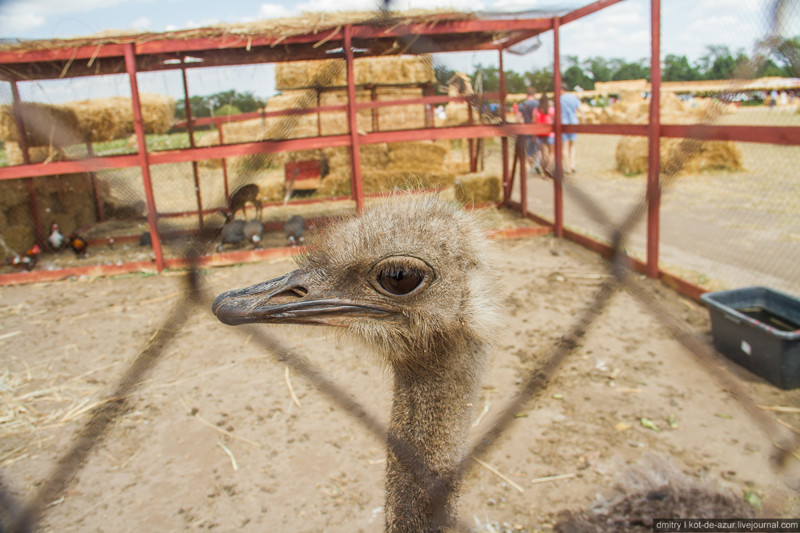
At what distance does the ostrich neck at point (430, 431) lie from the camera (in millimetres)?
1482

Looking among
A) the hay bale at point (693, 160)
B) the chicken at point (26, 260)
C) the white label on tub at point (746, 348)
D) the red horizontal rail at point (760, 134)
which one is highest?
the red horizontal rail at point (760, 134)

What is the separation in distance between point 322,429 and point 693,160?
5021 millimetres

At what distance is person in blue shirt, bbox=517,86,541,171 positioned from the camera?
1.33m

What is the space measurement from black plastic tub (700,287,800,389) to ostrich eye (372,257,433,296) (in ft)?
8.57

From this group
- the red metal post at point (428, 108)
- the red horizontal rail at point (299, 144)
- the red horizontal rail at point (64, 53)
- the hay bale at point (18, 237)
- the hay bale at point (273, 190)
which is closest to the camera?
the red horizontal rail at point (64, 53)

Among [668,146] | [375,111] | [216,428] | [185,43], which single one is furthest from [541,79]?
[375,111]

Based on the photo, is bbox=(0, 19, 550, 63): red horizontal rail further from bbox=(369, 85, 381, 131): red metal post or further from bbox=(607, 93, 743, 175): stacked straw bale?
bbox=(369, 85, 381, 131): red metal post

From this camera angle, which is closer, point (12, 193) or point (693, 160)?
point (693, 160)

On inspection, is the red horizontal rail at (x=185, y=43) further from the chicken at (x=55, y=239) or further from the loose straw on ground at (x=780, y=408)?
the loose straw on ground at (x=780, y=408)

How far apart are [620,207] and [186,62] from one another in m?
5.50

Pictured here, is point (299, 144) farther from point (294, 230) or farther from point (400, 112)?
point (400, 112)

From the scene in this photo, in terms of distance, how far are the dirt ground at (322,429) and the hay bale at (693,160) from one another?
8.34ft

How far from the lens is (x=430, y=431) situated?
1499mm

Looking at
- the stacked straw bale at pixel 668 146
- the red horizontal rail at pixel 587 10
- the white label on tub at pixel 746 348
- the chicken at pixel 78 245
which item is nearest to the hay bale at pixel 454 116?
the stacked straw bale at pixel 668 146
